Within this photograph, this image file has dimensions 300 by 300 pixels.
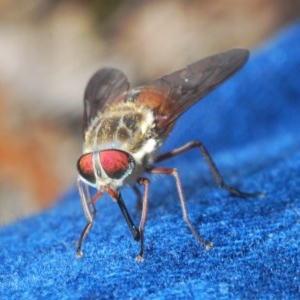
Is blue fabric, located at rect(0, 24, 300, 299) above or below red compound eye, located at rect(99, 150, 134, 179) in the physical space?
below

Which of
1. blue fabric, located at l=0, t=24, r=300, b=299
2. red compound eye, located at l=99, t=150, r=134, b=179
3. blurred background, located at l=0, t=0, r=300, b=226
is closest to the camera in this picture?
blue fabric, located at l=0, t=24, r=300, b=299

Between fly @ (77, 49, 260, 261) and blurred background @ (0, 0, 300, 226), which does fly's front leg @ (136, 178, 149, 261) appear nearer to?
fly @ (77, 49, 260, 261)

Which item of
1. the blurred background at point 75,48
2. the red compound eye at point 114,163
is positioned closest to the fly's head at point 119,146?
the red compound eye at point 114,163

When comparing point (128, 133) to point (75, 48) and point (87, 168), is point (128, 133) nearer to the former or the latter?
point (87, 168)

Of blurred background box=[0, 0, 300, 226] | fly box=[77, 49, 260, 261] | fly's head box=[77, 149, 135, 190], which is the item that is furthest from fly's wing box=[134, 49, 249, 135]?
blurred background box=[0, 0, 300, 226]

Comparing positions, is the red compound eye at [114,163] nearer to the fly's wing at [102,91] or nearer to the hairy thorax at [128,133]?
the hairy thorax at [128,133]

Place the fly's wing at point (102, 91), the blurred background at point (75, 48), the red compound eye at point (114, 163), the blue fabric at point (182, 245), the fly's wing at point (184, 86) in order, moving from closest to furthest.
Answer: the blue fabric at point (182, 245) < the red compound eye at point (114, 163) < the fly's wing at point (184, 86) < the fly's wing at point (102, 91) < the blurred background at point (75, 48)

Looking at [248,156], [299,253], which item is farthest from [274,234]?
[248,156]
